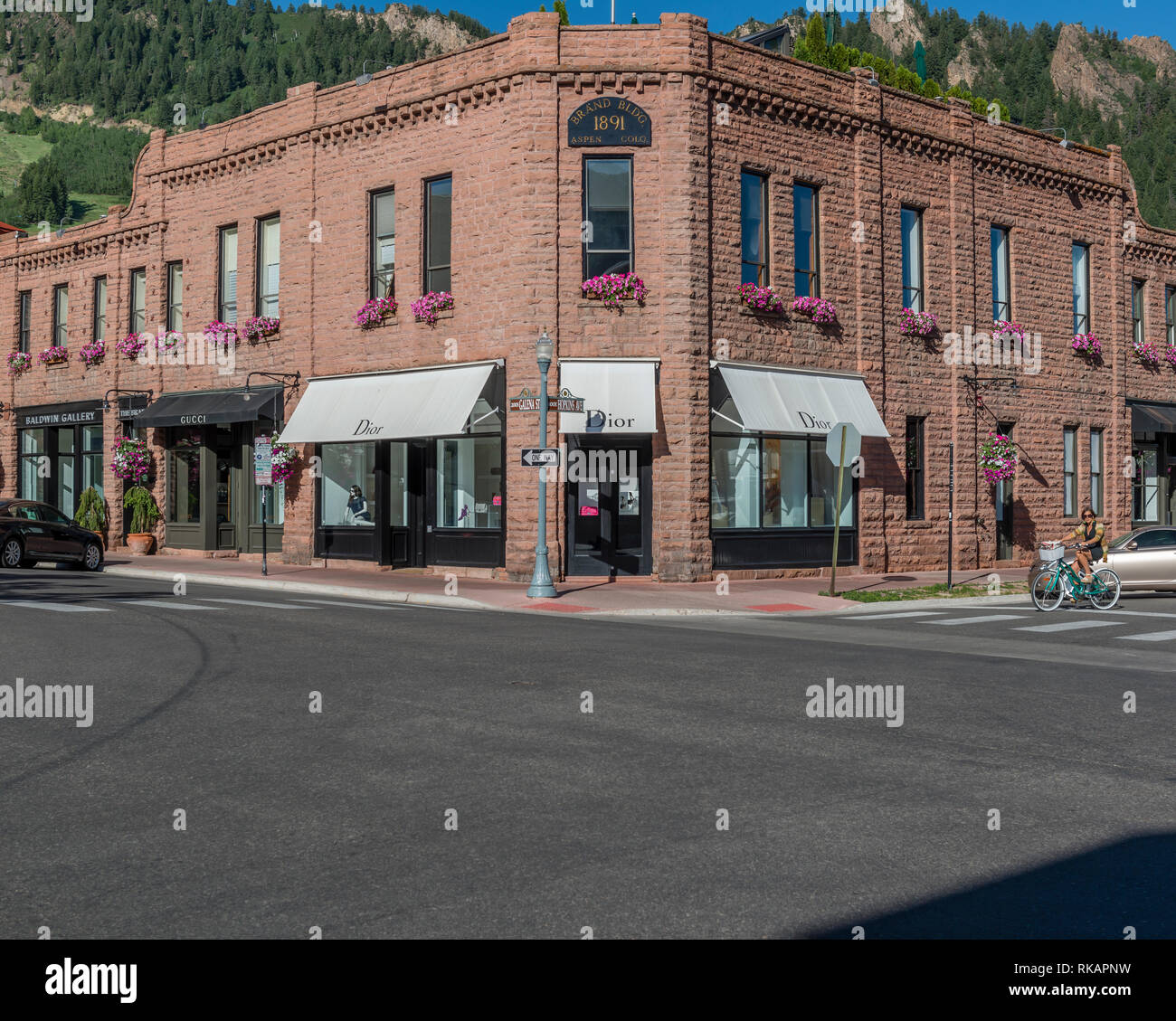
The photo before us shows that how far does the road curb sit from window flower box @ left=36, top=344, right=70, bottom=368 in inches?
453

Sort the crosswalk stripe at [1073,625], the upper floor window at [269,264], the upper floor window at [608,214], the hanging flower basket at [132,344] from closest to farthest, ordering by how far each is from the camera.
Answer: the crosswalk stripe at [1073,625] → the upper floor window at [608,214] → the upper floor window at [269,264] → the hanging flower basket at [132,344]

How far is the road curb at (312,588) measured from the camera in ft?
66.4

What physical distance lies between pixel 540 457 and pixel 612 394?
368 cm

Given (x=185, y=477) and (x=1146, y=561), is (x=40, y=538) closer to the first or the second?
(x=185, y=477)

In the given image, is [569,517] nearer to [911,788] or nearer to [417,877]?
[911,788]

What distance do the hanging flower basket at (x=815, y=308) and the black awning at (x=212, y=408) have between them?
12.1 metres

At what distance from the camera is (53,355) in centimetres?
3594

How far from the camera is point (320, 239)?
2747cm

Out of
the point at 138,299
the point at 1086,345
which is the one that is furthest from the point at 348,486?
the point at 1086,345

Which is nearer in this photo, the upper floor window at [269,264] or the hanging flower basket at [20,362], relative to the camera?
the upper floor window at [269,264]

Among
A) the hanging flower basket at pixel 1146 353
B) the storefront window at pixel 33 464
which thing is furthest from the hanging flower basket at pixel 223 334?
the hanging flower basket at pixel 1146 353

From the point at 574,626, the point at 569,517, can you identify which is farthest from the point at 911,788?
the point at 569,517

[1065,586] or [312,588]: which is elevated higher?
[1065,586]

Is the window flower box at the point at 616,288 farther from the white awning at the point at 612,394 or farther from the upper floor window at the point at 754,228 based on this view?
the upper floor window at the point at 754,228
